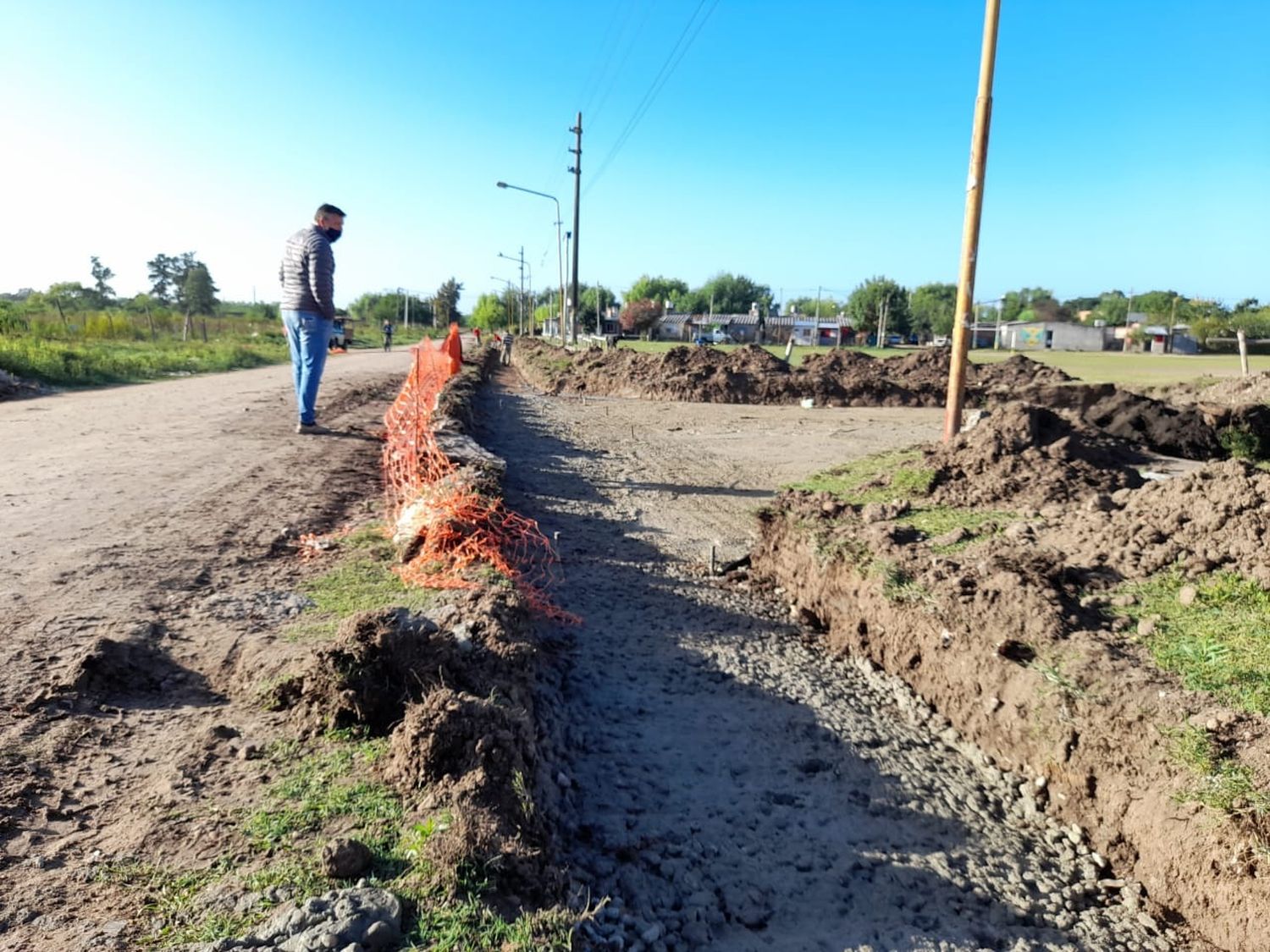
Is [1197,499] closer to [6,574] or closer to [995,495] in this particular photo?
[995,495]

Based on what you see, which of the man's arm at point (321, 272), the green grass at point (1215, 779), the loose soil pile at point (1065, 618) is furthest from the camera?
the man's arm at point (321, 272)

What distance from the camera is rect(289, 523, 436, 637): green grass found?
3.75 meters

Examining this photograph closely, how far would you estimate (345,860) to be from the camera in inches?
80.6

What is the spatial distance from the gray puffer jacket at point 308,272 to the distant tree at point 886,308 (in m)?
75.4

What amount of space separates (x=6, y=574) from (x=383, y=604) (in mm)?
1813

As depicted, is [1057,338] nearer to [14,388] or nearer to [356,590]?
[14,388]

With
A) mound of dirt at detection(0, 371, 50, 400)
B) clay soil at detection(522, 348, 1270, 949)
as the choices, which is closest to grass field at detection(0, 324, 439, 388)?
mound of dirt at detection(0, 371, 50, 400)

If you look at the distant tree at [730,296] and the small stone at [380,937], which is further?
the distant tree at [730,296]

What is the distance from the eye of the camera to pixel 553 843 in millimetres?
2484

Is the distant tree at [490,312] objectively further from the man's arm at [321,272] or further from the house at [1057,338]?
the man's arm at [321,272]

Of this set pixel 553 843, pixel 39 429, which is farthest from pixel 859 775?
pixel 39 429

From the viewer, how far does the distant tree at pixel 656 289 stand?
11419cm

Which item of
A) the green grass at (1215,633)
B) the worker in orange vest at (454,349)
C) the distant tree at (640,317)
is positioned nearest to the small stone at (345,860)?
the green grass at (1215,633)

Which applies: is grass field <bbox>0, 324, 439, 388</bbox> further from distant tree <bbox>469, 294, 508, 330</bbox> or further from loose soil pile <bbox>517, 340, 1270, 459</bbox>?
distant tree <bbox>469, 294, 508, 330</bbox>
